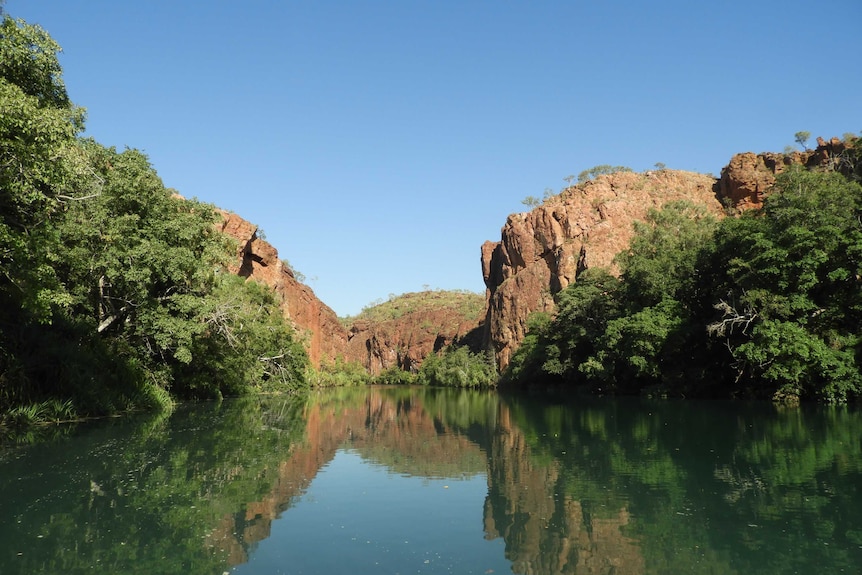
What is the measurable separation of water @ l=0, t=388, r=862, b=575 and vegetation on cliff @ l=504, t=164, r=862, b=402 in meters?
15.6

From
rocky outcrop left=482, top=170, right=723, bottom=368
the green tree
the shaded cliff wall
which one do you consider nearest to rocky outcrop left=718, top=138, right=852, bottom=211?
rocky outcrop left=482, top=170, right=723, bottom=368

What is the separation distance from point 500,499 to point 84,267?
20.2 m

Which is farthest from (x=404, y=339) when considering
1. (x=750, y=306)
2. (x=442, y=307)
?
(x=750, y=306)

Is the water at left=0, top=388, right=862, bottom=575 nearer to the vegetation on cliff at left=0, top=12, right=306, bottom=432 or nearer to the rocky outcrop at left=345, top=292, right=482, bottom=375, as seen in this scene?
the vegetation on cliff at left=0, top=12, right=306, bottom=432

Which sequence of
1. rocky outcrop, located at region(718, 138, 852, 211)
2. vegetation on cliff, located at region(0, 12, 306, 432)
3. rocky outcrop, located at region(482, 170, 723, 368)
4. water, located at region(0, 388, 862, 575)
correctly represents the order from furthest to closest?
rocky outcrop, located at region(482, 170, 723, 368) < rocky outcrop, located at region(718, 138, 852, 211) < vegetation on cliff, located at region(0, 12, 306, 432) < water, located at region(0, 388, 862, 575)

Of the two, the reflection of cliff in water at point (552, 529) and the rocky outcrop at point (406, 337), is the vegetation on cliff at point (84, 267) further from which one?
the rocky outcrop at point (406, 337)

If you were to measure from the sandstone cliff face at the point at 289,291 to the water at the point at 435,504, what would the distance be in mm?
50434

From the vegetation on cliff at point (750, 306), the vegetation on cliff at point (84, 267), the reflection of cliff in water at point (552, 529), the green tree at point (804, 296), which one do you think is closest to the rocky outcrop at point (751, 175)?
the vegetation on cliff at point (750, 306)

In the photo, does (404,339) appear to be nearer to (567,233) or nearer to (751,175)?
(567,233)

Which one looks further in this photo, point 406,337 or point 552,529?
point 406,337

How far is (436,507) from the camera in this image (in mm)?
10625

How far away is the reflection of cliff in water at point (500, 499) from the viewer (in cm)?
775

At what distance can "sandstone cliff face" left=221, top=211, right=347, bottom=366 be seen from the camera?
84500mm

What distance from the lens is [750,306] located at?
35219 mm
